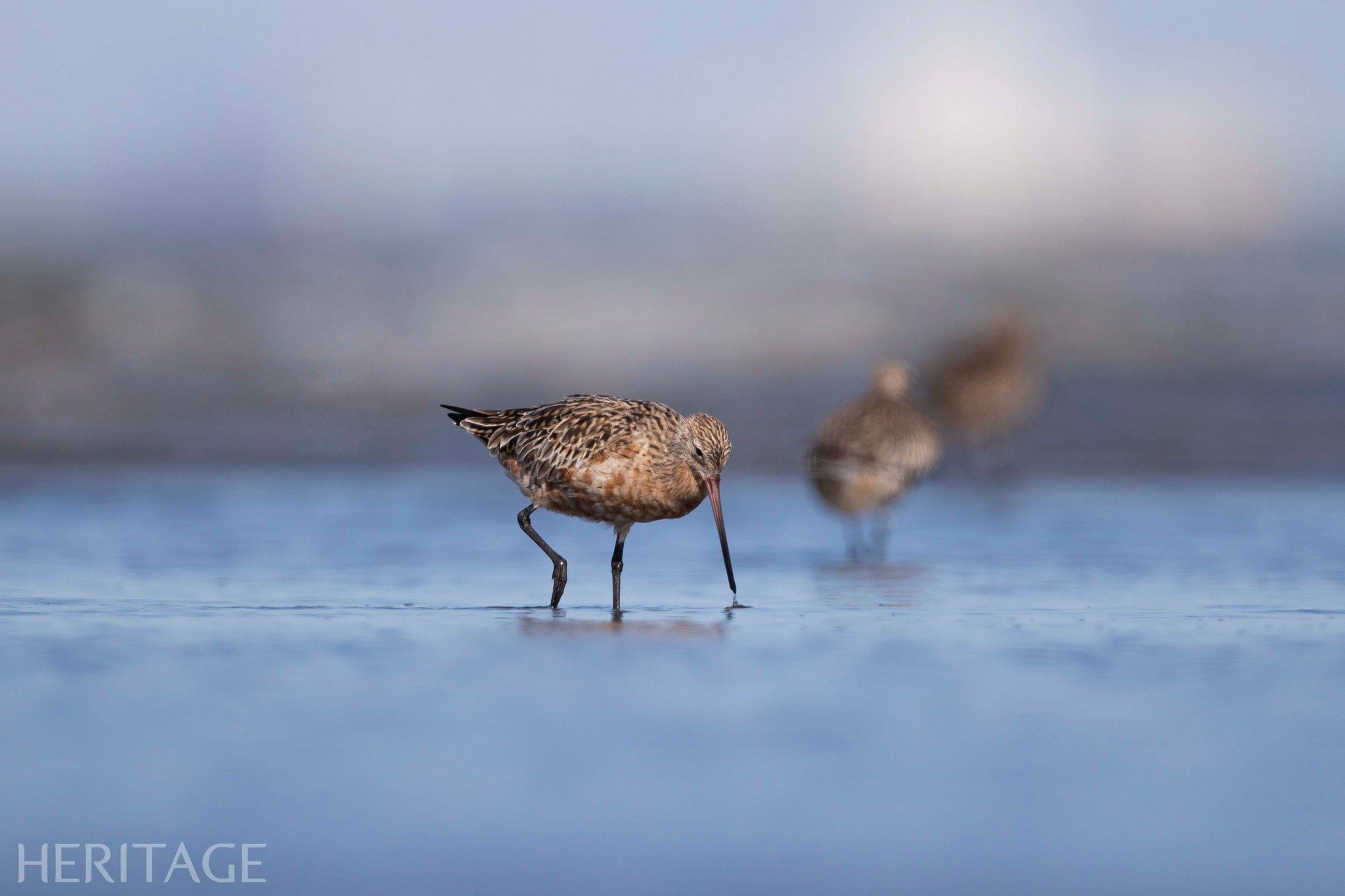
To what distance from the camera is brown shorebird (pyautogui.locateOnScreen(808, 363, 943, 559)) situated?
30.5 feet

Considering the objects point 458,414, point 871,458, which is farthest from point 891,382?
point 458,414

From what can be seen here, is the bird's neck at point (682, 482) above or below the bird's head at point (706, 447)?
below

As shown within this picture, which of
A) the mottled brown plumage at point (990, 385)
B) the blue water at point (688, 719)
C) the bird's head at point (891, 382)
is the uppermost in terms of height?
the mottled brown plumage at point (990, 385)

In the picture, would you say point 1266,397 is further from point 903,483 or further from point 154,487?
point 154,487

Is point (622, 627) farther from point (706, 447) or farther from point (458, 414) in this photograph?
point (458, 414)

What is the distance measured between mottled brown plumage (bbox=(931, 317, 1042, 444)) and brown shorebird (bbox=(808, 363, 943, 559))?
495 cm

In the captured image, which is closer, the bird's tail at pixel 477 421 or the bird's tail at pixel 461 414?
the bird's tail at pixel 477 421

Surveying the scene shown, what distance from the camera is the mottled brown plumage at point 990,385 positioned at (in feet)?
48.9

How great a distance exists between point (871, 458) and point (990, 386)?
232 inches

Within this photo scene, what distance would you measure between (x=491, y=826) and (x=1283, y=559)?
17.3 feet

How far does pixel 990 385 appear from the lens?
15.0 m

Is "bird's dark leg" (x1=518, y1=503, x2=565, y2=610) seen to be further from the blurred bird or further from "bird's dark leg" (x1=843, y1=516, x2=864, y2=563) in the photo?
the blurred bird

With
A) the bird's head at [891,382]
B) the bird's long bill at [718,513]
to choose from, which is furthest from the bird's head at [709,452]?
the bird's head at [891,382]

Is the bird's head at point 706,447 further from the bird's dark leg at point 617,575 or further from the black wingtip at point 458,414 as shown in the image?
the black wingtip at point 458,414
